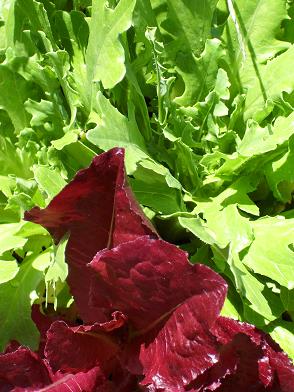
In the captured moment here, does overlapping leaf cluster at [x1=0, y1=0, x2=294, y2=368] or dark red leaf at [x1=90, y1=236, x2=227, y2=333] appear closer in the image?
dark red leaf at [x1=90, y1=236, x2=227, y2=333]

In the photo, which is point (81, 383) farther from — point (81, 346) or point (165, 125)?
point (165, 125)

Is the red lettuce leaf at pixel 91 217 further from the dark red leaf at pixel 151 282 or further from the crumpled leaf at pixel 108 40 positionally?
the crumpled leaf at pixel 108 40

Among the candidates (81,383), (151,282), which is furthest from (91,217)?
(81,383)

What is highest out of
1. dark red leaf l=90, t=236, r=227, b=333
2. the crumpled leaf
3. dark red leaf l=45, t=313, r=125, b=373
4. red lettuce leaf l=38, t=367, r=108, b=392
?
the crumpled leaf

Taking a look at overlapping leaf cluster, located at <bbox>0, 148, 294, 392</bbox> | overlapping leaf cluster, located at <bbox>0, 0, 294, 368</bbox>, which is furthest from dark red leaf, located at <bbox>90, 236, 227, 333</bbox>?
overlapping leaf cluster, located at <bbox>0, 0, 294, 368</bbox>

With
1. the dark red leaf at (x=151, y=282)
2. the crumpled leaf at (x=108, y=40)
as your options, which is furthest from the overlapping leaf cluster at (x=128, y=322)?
the crumpled leaf at (x=108, y=40)

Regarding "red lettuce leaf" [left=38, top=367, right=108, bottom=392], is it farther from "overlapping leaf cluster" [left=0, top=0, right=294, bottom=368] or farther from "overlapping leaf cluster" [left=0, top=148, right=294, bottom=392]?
"overlapping leaf cluster" [left=0, top=0, right=294, bottom=368]
